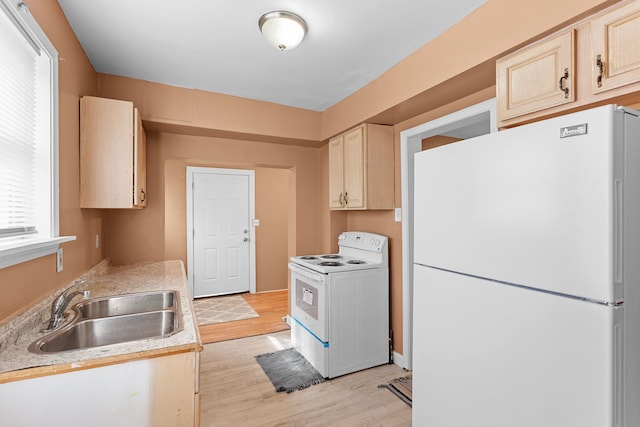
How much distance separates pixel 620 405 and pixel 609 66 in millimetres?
1187

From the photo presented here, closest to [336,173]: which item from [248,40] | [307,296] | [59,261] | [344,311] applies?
[307,296]

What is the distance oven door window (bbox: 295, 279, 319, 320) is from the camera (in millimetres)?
2709

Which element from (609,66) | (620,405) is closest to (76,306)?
(620,405)

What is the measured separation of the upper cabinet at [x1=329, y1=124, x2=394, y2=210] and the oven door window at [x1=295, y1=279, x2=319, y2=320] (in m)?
0.83

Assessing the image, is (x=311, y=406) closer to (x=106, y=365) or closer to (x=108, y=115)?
(x=106, y=365)

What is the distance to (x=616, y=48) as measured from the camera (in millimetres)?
1216

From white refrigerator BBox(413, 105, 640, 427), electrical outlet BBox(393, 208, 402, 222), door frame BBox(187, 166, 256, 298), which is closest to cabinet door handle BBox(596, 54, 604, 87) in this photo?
white refrigerator BBox(413, 105, 640, 427)

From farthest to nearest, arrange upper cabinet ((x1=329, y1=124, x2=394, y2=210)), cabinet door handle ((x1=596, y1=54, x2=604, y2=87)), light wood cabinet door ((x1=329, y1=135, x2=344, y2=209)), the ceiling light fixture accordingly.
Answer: light wood cabinet door ((x1=329, y1=135, x2=344, y2=209)), upper cabinet ((x1=329, y1=124, x2=394, y2=210)), the ceiling light fixture, cabinet door handle ((x1=596, y1=54, x2=604, y2=87))

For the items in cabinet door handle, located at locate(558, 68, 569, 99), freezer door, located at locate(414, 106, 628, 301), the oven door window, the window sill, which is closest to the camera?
freezer door, located at locate(414, 106, 628, 301)

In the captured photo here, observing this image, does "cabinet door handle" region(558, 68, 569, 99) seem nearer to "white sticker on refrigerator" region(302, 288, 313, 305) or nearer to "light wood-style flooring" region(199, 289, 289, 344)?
"white sticker on refrigerator" region(302, 288, 313, 305)

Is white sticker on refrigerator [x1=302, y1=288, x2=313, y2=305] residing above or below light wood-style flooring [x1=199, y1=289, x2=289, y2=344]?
above

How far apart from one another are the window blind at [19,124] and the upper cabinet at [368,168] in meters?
2.13

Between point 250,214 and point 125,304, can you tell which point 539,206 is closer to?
point 125,304

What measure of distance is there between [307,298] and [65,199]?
1.87 meters
